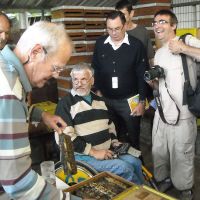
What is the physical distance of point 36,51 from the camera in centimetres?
106

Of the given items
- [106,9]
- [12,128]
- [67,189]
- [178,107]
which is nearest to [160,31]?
[178,107]

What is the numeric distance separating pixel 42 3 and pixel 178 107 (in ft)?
6.65

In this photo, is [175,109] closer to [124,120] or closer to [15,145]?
[124,120]

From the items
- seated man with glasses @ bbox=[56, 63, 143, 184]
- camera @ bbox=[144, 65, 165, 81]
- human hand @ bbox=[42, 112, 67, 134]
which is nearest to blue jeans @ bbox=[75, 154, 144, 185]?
seated man with glasses @ bbox=[56, 63, 143, 184]

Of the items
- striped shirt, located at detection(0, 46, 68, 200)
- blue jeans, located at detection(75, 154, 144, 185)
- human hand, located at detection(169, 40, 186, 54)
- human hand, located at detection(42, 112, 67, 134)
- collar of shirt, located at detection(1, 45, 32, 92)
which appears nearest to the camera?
striped shirt, located at detection(0, 46, 68, 200)

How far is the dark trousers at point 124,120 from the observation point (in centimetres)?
282

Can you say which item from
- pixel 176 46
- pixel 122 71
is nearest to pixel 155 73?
pixel 176 46

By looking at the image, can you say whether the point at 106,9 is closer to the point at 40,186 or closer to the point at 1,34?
the point at 1,34

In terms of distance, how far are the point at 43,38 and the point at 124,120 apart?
6.36 ft

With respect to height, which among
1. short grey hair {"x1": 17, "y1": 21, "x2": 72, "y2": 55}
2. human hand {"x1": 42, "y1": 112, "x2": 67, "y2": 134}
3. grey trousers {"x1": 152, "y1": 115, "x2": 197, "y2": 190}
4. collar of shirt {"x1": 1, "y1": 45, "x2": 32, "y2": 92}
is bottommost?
grey trousers {"x1": 152, "y1": 115, "x2": 197, "y2": 190}

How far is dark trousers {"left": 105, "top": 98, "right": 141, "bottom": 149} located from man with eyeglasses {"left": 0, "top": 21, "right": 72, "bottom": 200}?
1.71 meters

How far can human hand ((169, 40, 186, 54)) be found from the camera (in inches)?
91.6

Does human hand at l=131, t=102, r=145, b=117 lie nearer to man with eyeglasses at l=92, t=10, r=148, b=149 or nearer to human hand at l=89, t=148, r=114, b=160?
man with eyeglasses at l=92, t=10, r=148, b=149

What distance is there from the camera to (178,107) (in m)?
2.46
